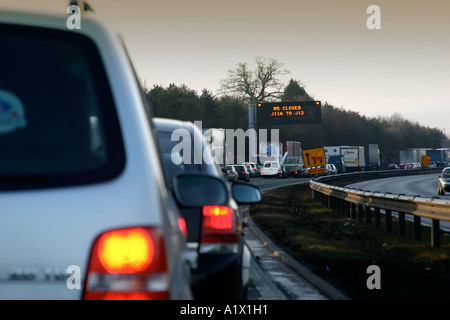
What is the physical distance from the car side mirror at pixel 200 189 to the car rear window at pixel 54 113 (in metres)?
0.87

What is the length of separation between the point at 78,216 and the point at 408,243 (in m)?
11.6

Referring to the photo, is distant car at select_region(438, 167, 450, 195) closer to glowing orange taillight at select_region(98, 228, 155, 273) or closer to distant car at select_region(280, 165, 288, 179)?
distant car at select_region(280, 165, 288, 179)

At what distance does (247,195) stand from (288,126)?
116 m

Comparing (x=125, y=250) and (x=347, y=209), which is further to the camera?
(x=347, y=209)

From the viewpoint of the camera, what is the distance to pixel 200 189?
3.40 m

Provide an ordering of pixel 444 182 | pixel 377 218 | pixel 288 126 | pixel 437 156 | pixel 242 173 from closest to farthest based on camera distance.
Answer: pixel 377 218
pixel 444 182
pixel 242 173
pixel 288 126
pixel 437 156

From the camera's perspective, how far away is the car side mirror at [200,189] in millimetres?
3201

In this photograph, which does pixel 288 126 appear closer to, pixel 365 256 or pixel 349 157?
pixel 349 157

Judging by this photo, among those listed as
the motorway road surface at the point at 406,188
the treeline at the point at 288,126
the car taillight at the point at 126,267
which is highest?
the treeline at the point at 288,126

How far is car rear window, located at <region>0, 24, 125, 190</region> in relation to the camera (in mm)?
2217

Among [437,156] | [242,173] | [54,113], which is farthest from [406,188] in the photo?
[437,156]

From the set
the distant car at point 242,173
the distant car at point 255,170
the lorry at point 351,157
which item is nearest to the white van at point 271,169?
the distant car at point 255,170

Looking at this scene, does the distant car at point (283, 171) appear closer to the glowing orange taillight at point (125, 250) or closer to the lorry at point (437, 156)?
the lorry at point (437, 156)
